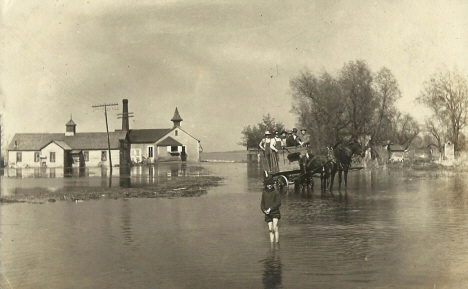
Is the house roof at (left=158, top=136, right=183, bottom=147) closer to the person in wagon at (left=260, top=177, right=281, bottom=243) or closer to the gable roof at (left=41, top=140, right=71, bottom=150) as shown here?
the gable roof at (left=41, top=140, right=71, bottom=150)

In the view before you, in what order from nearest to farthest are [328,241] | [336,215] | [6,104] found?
[328,241], [336,215], [6,104]

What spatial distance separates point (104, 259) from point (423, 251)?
5.41m

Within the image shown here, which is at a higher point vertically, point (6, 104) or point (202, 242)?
point (6, 104)

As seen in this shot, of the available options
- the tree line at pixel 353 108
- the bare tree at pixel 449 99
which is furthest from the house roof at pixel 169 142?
the bare tree at pixel 449 99

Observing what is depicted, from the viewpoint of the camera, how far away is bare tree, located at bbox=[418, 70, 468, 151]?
982 inches

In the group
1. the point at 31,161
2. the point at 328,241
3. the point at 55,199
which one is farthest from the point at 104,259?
the point at 31,161

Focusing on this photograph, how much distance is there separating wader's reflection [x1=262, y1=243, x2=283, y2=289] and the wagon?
30.9 ft

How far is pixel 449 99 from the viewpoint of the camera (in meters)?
28.3

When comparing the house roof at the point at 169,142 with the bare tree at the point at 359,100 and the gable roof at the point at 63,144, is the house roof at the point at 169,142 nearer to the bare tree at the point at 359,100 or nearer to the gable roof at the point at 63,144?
the gable roof at the point at 63,144

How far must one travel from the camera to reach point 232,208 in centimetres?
1488

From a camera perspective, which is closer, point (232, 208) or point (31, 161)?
point (232, 208)

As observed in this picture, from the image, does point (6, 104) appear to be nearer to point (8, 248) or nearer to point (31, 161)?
point (8, 248)

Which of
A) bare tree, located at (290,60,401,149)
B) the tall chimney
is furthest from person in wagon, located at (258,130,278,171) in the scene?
bare tree, located at (290,60,401,149)

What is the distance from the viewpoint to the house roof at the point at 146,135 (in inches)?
2461
